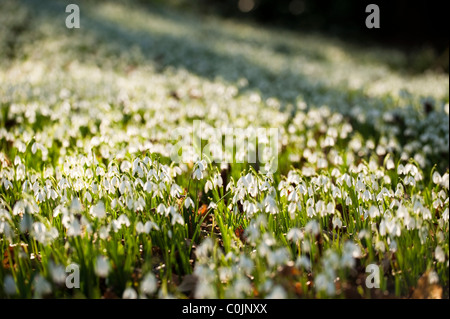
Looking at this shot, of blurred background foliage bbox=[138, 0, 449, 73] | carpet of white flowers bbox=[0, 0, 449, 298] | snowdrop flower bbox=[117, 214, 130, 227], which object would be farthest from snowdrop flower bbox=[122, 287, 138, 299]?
blurred background foliage bbox=[138, 0, 449, 73]

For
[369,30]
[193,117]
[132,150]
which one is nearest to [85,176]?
[132,150]

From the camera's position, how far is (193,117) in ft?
17.0

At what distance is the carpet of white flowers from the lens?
2.13 meters

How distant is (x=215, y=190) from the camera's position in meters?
2.87

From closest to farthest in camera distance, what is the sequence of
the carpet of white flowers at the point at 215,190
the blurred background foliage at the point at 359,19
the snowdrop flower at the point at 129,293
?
the snowdrop flower at the point at 129,293 → the carpet of white flowers at the point at 215,190 → the blurred background foliage at the point at 359,19

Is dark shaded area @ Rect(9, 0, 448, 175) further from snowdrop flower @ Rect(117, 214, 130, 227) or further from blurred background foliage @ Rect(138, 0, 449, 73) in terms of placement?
blurred background foliage @ Rect(138, 0, 449, 73)

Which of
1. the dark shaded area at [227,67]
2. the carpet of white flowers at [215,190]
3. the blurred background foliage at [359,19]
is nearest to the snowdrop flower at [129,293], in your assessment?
the carpet of white flowers at [215,190]

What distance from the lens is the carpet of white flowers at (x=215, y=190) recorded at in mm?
2135

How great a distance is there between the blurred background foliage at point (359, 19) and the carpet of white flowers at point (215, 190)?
33.4ft

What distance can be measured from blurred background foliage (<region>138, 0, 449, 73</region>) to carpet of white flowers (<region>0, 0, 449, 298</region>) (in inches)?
400

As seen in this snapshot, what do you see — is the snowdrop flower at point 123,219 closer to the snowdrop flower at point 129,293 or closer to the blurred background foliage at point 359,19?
the snowdrop flower at point 129,293

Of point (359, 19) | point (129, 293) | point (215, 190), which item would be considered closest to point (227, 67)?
point (215, 190)

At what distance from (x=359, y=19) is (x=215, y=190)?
837 inches

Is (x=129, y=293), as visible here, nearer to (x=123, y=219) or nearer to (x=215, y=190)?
(x=123, y=219)
